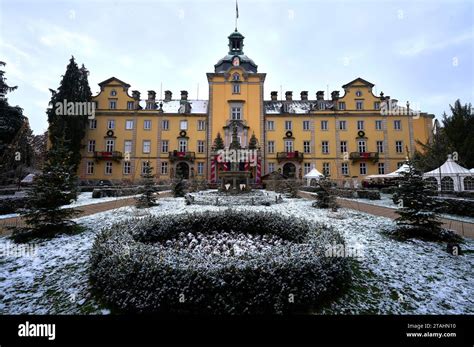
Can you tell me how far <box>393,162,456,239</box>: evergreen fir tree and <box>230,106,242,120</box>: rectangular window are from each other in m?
28.3

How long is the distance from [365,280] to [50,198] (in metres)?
9.03

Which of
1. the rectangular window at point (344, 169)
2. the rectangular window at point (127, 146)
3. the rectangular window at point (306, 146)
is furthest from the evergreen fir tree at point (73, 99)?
the rectangular window at point (344, 169)

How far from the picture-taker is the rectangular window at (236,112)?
33.3 metres

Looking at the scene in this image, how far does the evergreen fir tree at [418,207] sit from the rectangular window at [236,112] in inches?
1114

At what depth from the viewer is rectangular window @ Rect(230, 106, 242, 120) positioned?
33281mm

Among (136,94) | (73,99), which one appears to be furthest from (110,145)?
(136,94)

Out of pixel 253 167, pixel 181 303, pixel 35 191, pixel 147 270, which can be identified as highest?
pixel 253 167

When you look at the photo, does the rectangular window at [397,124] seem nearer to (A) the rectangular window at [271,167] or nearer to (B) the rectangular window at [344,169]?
(B) the rectangular window at [344,169]

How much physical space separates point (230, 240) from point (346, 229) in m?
4.48

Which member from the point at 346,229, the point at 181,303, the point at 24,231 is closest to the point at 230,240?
the point at 181,303

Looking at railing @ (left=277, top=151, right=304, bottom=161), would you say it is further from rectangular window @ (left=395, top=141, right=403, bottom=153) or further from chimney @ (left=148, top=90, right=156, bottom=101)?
chimney @ (left=148, top=90, right=156, bottom=101)

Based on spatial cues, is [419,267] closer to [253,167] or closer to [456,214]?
[456,214]

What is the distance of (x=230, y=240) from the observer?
21.5 ft

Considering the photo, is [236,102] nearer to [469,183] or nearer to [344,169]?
[344,169]
